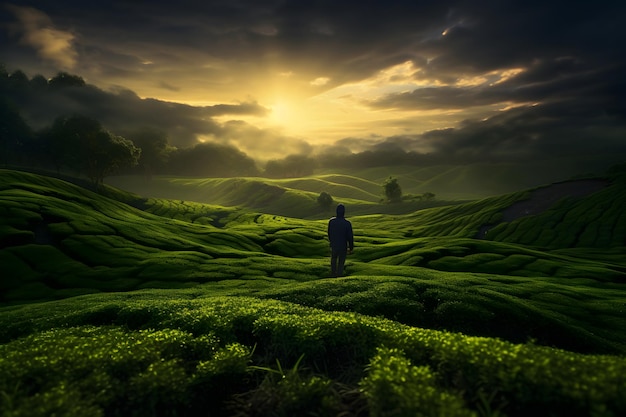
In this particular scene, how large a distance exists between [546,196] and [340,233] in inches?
5995

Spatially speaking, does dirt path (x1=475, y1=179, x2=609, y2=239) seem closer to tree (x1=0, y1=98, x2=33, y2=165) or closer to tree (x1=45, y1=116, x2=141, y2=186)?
tree (x1=45, y1=116, x2=141, y2=186)

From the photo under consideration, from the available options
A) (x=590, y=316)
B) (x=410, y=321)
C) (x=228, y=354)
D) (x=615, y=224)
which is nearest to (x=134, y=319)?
(x=228, y=354)

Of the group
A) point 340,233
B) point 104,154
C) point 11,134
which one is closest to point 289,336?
point 340,233

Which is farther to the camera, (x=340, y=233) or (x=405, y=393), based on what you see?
(x=340, y=233)

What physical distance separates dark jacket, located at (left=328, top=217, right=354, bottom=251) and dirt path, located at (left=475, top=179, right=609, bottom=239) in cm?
10771

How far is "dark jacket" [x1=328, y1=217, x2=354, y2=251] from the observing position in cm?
2678

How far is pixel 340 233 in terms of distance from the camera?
88.3ft

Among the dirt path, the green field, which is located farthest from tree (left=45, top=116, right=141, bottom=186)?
the dirt path

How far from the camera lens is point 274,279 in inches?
1357

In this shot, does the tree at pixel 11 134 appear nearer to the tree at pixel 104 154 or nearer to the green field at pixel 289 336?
the tree at pixel 104 154

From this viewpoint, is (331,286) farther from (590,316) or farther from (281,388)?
(590,316)

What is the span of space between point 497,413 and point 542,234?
120426 millimetres

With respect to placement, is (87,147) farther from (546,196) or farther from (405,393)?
(546,196)

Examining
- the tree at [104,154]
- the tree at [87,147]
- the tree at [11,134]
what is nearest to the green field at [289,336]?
the tree at [104,154]
